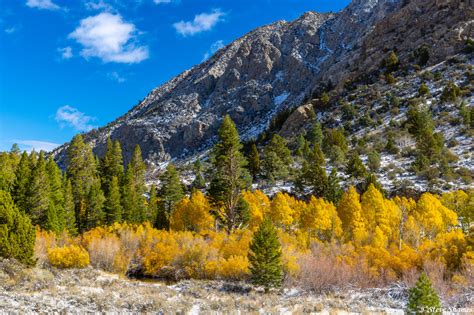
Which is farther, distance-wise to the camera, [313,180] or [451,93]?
[451,93]

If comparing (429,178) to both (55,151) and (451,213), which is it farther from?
(55,151)

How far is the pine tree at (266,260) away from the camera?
19359 mm

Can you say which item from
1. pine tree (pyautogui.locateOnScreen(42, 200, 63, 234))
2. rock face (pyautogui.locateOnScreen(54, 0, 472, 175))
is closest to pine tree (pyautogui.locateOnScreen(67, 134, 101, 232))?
pine tree (pyautogui.locateOnScreen(42, 200, 63, 234))

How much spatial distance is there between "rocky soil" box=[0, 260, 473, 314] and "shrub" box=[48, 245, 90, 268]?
4284 mm

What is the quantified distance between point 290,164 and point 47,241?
3968 centimetres

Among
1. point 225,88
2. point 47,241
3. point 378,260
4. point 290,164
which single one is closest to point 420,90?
point 290,164

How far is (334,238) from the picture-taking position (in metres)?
33.0

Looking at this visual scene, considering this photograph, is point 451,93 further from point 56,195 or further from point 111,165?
point 56,195

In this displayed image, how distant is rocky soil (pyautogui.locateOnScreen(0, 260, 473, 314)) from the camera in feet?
48.1

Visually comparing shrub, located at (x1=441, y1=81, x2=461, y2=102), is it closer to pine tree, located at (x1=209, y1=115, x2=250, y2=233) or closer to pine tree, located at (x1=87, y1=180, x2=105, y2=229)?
pine tree, located at (x1=209, y1=115, x2=250, y2=233)

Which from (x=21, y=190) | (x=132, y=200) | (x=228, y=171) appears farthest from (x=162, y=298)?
(x=132, y=200)

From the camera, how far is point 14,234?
64.8 ft

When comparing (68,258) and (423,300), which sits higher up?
(423,300)

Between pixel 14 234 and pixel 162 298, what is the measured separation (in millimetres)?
9432
